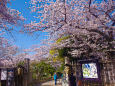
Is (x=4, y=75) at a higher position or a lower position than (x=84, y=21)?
lower

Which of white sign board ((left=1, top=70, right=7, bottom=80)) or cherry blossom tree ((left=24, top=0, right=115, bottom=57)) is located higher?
cherry blossom tree ((left=24, top=0, right=115, bottom=57))

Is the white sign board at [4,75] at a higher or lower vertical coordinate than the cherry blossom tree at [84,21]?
lower

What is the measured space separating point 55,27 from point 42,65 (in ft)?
40.6

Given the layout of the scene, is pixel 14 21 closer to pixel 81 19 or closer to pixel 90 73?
pixel 81 19

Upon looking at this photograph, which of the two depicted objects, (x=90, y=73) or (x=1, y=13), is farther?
(x=90, y=73)

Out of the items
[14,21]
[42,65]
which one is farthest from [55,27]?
[42,65]

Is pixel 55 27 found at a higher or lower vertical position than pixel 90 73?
higher

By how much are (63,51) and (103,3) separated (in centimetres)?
403

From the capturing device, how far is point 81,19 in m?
6.51

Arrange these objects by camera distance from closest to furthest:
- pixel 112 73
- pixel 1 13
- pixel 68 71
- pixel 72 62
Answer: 1. pixel 1 13
2. pixel 112 73
3. pixel 68 71
4. pixel 72 62

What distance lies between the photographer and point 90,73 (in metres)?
6.98

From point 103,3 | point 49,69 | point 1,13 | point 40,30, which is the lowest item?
point 49,69

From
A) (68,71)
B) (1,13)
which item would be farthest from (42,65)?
(1,13)

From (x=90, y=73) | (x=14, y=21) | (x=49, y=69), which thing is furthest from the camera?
(x=49, y=69)
